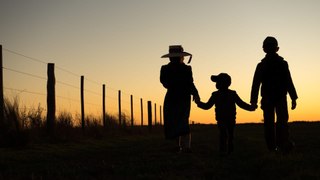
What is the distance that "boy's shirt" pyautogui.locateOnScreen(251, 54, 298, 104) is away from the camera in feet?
32.4

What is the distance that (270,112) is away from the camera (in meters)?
9.92

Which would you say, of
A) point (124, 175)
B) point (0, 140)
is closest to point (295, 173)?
point (124, 175)

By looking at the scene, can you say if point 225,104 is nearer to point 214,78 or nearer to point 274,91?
point 214,78

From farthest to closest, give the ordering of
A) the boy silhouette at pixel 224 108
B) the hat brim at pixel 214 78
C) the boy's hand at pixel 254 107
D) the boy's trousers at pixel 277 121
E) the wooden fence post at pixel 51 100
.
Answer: the wooden fence post at pixel 51 100 → the hat brim at pixel 214 78 → the boy silhouette at pixel 224 108 → the boy's hand at pixel 254 107 → the boy's trousers at pixel 277 121

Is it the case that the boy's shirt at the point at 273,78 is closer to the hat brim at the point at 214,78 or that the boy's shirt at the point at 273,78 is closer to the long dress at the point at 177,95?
the hat brim at the point at 214,78

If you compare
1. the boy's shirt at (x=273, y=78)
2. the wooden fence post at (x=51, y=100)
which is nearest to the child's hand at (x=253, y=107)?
the boy's shirt at (x=273, y=78)

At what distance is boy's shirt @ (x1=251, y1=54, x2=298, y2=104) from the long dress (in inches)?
63.5

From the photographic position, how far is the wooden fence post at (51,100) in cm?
1664

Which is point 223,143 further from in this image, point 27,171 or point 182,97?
point 27,171

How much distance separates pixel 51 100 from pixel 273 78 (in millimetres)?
9143

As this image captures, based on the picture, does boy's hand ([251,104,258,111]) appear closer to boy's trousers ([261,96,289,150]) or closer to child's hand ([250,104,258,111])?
child's hand ([250,104,258,111])

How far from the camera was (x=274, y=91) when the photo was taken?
389 inches

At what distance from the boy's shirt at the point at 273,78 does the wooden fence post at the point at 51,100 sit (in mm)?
8251

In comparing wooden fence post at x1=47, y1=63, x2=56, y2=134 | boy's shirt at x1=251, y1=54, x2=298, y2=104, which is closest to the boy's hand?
boy's shirt at x1=251, y1=54, x2=298, y2=104
